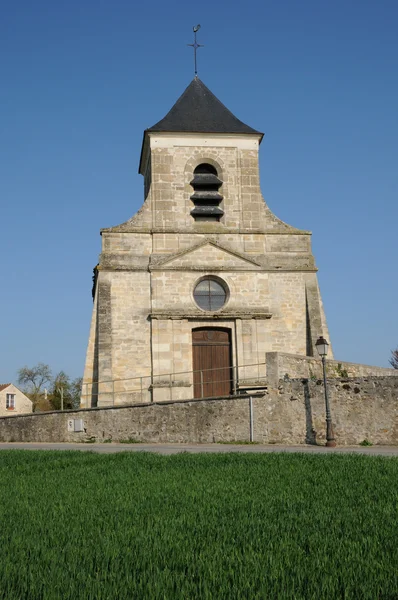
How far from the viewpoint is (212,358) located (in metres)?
21.2

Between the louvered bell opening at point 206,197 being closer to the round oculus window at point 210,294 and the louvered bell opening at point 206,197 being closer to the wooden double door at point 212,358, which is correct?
the round oculus window at point 210,294

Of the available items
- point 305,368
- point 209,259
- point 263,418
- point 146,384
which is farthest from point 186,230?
point 263,418

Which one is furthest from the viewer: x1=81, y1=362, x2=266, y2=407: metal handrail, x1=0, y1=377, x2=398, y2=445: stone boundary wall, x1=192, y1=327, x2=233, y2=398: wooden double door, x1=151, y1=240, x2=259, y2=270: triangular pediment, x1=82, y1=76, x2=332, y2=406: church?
x1=151, y1=240, x2=259, y2=270: triangular pediment

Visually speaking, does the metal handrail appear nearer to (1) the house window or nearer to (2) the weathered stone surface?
(2) the weathered stone surface

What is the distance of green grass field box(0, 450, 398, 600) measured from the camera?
3.66 metres

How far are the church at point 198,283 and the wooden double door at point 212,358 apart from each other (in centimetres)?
3

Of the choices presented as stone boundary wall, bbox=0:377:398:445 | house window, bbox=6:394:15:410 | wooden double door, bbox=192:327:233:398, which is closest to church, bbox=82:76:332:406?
wooden double door, bbox=192:327:233:398

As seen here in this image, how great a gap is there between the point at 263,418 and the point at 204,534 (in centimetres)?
1113

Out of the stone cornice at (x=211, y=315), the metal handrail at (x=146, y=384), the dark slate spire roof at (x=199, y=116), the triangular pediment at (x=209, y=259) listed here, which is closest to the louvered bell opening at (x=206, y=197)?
the triangular pediment at (x=209, y=259)

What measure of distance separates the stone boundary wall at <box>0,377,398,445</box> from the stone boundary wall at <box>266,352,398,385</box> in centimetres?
45

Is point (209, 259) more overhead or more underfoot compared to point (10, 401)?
more overhead

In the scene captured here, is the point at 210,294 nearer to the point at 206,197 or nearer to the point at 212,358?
the point at 212,358

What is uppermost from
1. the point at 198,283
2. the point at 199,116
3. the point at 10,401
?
the point at 199,116

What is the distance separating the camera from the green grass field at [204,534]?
3.66 meters
